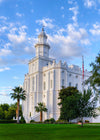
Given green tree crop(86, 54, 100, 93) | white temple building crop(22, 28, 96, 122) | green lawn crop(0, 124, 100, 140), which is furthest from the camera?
white temple building crop(22, 28, 96, 122)

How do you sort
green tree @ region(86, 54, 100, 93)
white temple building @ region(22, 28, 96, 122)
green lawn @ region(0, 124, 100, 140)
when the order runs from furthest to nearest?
white temple building @ region(22, 28, 96, 122)
green tree @ region(86, 54, 100, 93)
green lawn @ region(0, 124, 100, 140)

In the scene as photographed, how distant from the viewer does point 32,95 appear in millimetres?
69938

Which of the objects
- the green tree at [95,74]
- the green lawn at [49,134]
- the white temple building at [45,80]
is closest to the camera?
the green lawn at [49,134]

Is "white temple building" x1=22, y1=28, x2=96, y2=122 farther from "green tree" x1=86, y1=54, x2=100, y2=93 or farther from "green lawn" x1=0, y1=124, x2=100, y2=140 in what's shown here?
"green lawn" x1=0, y1=124, x2=100, y2=140

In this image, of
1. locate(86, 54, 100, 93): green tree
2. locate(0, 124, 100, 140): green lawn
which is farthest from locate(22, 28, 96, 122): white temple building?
locate(0, 124, 100, 140): green lawn

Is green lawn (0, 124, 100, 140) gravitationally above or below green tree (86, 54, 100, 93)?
below

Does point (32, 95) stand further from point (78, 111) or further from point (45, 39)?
point (78, 111)

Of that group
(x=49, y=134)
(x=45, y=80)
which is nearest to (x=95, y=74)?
(x=49, y=134)

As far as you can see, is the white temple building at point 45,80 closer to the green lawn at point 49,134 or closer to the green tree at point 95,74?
the green tree at point 95,74

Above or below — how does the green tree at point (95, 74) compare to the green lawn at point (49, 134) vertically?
above

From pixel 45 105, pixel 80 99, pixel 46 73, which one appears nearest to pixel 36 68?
pixel 46 73

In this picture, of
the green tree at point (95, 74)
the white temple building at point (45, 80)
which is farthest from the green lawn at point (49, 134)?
the white temple building at point (45, 80)

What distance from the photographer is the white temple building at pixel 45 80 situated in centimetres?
6362

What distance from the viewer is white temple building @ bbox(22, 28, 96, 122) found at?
2505 inches
